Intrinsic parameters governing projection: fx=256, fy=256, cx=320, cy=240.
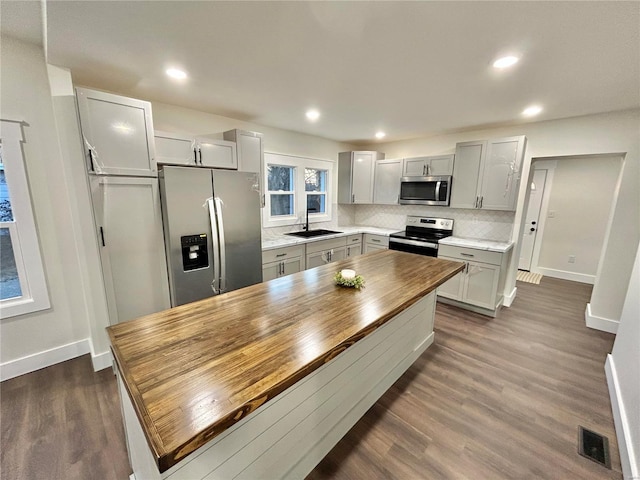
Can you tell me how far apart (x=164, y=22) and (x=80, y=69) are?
3.86 feet

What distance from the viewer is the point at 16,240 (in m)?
2.12

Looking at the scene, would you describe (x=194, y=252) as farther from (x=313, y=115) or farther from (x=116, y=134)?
(x=313, y=115)

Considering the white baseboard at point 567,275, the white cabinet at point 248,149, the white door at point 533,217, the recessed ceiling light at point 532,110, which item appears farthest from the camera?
the white door at point 533,217

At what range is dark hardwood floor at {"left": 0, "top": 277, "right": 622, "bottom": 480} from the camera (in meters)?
1.51

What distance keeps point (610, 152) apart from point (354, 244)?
328 cm

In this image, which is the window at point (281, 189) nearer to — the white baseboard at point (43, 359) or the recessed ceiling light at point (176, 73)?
the recessed ceiling light at point (176, 73)

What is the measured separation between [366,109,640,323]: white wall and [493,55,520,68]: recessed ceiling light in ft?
6.61

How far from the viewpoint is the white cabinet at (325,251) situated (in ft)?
12.2

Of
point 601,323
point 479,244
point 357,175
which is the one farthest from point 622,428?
point 357,175

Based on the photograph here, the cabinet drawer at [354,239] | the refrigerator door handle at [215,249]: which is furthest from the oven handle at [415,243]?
the refrigerator door handle at [215,249]

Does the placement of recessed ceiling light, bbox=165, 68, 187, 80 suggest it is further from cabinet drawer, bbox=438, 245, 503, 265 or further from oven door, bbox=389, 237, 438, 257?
cabinet drawer, bbox=438, 245, 503, 265

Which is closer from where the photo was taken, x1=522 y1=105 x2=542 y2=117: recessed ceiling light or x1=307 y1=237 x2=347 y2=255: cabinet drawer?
x1=522 y1=105 x2=542 y2=117: recessed ceiling light

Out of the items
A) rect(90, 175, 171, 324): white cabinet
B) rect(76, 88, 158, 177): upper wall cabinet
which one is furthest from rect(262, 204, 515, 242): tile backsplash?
rect(76, 88, 158, 177): upper wall cabinet

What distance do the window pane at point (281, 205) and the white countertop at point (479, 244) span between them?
7.79ft
